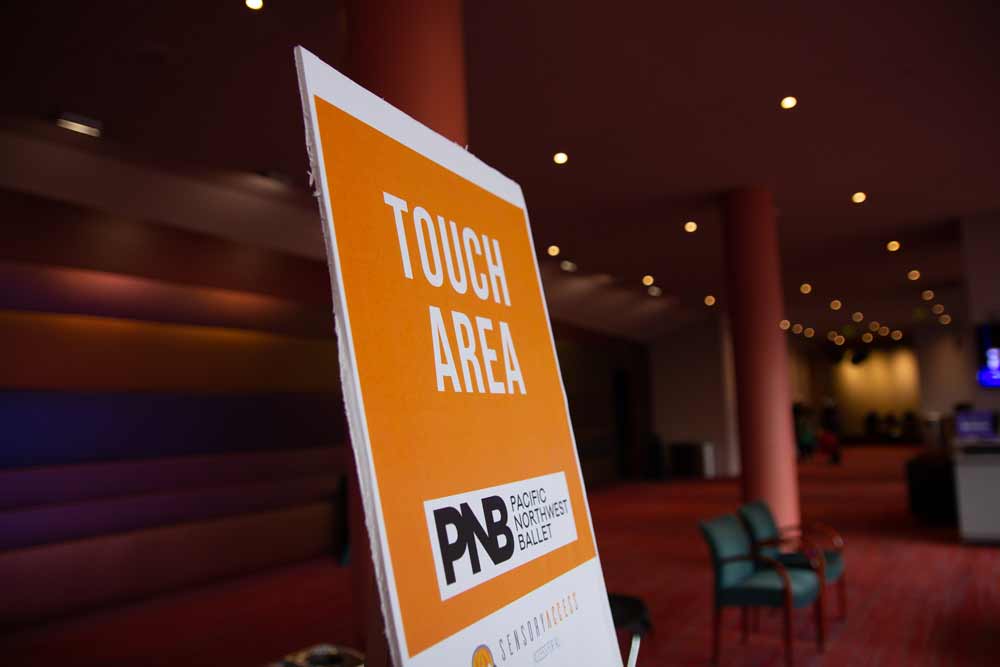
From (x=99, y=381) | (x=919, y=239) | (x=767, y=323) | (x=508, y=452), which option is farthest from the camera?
(x=919, y=239)

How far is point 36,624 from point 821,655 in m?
5.95

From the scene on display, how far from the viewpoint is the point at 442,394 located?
131 cm

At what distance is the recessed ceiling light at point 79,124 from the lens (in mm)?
5516

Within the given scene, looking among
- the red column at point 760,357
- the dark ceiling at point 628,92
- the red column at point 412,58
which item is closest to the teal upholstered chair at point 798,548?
the red column at point 760,357

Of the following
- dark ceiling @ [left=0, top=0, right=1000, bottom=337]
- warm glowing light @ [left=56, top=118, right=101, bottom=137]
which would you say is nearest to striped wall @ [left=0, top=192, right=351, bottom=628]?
warm glowing light @ [left=56, top=118, right=101, bottom=137]

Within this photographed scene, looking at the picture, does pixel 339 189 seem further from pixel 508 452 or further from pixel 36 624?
pixel 36 624

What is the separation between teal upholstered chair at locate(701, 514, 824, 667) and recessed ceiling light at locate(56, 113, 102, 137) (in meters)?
5.26

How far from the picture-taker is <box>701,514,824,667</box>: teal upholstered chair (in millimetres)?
4574

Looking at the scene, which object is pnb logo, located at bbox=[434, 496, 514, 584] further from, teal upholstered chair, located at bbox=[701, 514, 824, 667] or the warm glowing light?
the warm glowing light

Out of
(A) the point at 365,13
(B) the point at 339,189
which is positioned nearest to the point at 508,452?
(B) the point at 339,189

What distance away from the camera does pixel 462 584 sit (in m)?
1.23

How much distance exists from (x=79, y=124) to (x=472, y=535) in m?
5.67

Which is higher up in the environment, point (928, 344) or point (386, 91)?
point (386, 91)

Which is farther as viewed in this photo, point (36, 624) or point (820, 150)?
point (820, 150)
